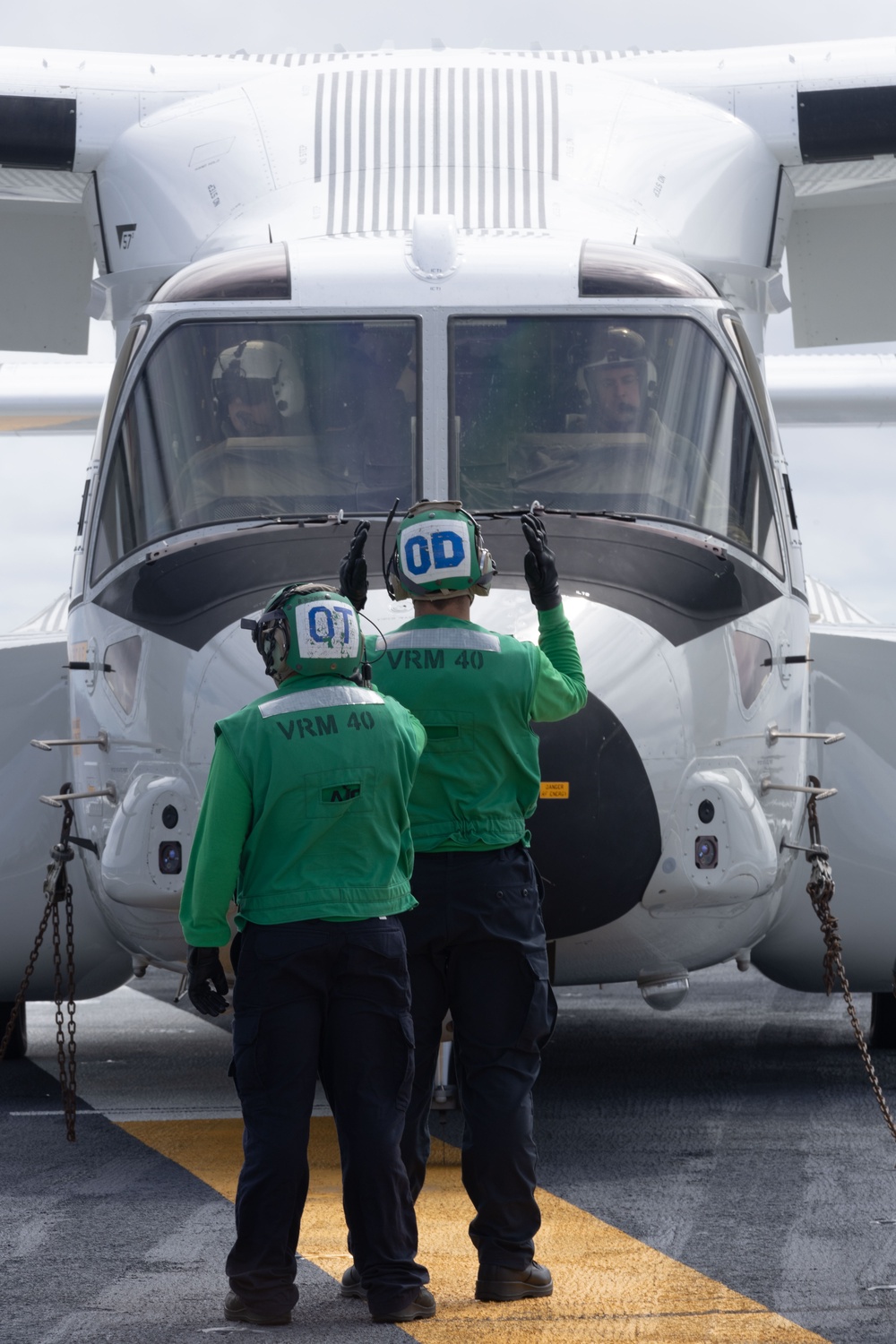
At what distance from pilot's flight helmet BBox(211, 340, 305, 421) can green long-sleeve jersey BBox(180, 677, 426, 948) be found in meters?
2.26

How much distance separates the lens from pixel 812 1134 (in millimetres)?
7211

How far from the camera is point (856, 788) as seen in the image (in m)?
8.22

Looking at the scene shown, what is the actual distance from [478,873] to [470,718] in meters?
0.41

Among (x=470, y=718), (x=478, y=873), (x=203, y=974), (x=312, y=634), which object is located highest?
(x=312, y=634)

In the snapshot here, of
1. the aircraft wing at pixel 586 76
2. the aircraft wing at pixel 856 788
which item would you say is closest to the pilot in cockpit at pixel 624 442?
the aircraft wing at pixel 856 788

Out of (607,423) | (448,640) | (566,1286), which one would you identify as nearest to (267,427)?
(607,423)

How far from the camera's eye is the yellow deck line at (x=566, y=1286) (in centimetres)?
448

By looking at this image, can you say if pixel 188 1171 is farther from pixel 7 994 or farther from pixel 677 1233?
pixel 7 994

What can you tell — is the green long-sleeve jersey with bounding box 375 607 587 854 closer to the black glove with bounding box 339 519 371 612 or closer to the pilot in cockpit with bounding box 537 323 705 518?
the black glove with bounding box 339 519 371 612

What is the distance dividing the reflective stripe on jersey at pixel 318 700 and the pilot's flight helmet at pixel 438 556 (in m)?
0.52

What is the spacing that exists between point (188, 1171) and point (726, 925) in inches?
78.6

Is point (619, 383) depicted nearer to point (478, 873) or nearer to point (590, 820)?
point (590, 820)

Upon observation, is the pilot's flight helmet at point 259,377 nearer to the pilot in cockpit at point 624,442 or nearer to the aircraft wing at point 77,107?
the pilot in cockpit at point 624,442

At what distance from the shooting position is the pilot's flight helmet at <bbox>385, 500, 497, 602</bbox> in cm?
522
